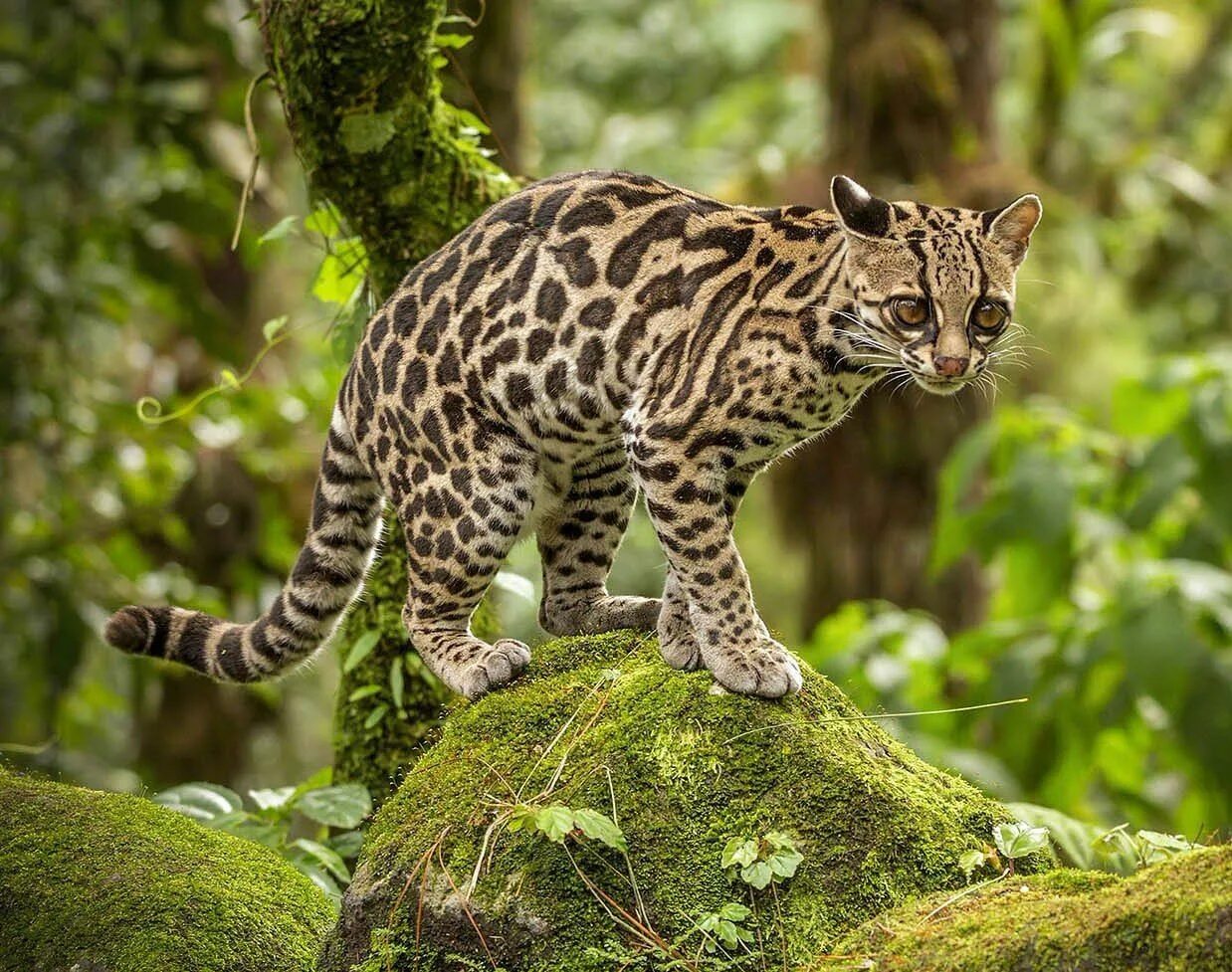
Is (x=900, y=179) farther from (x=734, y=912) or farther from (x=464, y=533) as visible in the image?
(x=734, y=912)

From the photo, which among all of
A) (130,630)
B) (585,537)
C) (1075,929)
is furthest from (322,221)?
(1075,929)

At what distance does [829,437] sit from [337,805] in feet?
24.7

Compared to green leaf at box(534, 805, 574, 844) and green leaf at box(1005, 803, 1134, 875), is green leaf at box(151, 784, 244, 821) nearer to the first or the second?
green leaf at box(534, 805, 574, 844)

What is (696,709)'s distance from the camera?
487 centimetres

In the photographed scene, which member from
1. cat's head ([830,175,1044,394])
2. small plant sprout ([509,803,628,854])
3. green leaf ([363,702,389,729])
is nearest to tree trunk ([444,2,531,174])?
green leaf ([363,702,389,729])

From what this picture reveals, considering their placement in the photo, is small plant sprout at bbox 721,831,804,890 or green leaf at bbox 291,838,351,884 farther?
green leaf at bbox 291,838,351,884

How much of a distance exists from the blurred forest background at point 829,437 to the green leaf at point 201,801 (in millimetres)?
690

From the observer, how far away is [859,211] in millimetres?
5051

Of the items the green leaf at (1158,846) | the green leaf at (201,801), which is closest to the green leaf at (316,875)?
the green leaf at (201,801)

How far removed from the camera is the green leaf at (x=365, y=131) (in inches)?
231

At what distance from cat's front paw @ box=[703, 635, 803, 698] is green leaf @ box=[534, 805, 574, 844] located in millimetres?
926

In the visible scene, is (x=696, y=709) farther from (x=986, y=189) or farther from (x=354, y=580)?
(x=986, y=189)

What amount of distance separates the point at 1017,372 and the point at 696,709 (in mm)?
11490

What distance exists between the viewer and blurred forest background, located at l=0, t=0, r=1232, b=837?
29.0 ft
